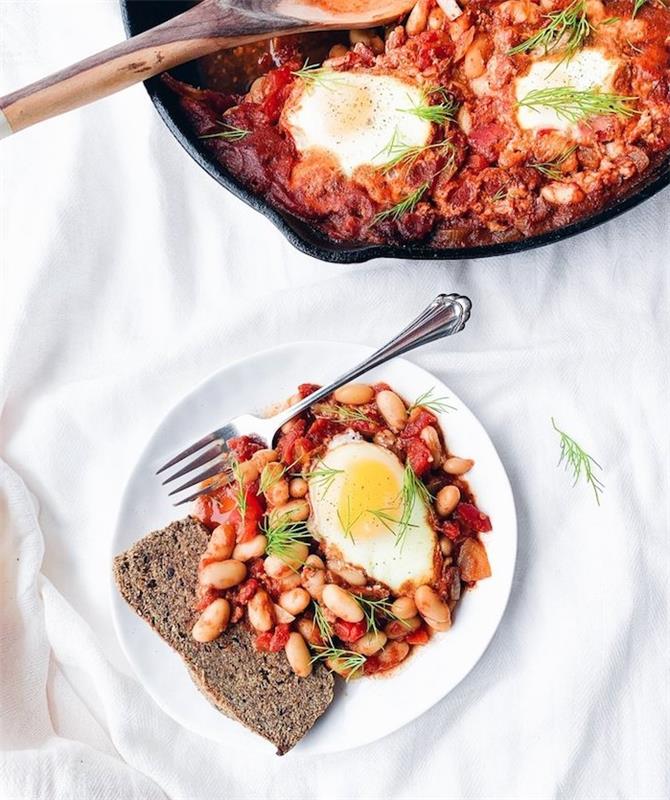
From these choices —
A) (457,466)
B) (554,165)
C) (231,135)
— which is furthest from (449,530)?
(231,135)

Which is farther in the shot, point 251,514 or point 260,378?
point 260,378

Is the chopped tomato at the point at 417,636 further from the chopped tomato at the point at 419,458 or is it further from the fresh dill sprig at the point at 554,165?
the fresh dill sprig at the point at 554,165

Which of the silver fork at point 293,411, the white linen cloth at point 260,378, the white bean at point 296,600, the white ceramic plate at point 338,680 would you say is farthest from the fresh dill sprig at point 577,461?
the white bean at point 296,600

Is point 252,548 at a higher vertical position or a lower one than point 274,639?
higher

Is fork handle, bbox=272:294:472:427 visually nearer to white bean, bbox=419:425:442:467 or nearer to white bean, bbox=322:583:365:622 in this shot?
white bean, bbox=419:425:442:467

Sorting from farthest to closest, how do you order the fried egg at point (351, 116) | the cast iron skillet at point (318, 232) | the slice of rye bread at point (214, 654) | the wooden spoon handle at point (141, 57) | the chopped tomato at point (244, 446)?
the chopped tomato at point (244, 446) → the slice of rye bread at point (214, 654) → the fried egg at point (351, 116) → the cast iron skillet at point (318, 232) → the wooden spoon handle at point (141, 57)

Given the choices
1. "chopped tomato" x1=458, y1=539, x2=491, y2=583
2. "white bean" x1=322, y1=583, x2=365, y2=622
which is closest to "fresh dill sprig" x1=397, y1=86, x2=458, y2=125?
"chopped tomato" x1=458, y1=539, x2=491, y2=583

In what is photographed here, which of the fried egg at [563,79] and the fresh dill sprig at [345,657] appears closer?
the fried egg at [563,79]

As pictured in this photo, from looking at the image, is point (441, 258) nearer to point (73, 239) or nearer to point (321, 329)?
point (321, 329)

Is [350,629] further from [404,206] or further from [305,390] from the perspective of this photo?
[404,206]
